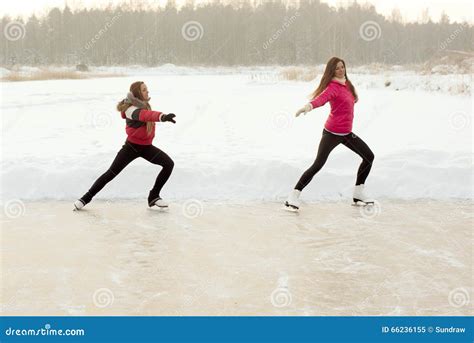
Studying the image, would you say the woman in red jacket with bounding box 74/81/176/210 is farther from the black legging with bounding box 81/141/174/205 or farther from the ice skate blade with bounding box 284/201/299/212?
the ice skate blade with bounding box 284/201/299/212

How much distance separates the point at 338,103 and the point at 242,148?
10.0 feet

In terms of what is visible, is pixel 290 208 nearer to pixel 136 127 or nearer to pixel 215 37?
pixel 136 127

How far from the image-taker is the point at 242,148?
31.8ft

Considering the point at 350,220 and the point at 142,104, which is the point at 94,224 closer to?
the point at 142,104

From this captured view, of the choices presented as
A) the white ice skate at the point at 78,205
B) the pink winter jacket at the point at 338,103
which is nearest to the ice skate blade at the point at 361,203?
the pink winter jacket at the point at 338,103

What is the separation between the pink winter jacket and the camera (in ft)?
22.2

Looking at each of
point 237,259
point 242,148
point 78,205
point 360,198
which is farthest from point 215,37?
point 237,259

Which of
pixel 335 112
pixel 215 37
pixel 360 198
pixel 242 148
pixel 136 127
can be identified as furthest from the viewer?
pixel 215 37

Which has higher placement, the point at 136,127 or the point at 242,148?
the point at 136,127

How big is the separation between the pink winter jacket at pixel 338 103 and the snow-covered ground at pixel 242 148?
1084 mm

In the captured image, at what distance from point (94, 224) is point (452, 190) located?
14.2 feet

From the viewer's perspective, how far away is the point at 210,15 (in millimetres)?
96312
